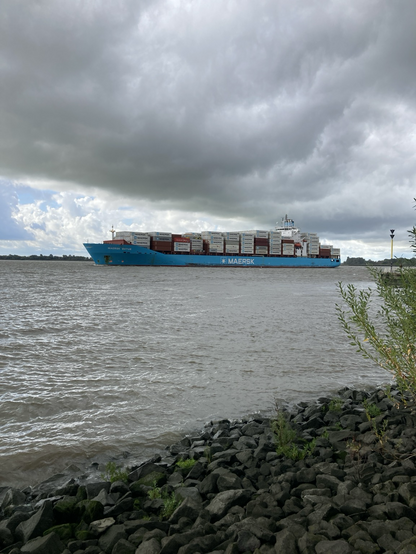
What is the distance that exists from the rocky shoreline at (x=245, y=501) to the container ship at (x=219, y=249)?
2995 inches

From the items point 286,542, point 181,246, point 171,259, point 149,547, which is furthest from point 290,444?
point 181,246

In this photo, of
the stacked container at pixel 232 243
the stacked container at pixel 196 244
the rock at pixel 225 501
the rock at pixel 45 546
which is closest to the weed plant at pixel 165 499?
the rock at pixel 225 501

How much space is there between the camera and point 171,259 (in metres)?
84.2

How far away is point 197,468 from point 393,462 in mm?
2163

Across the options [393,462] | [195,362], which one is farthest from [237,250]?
[393,462]

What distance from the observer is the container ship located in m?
81.1

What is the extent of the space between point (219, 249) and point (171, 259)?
45.2 feet

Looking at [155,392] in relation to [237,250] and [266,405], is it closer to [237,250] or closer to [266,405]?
[266,405]

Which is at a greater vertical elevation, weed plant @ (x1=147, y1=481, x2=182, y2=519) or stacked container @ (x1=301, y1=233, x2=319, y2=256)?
stacked container @ (x1=301, y1=233, x2=319, y2=256)

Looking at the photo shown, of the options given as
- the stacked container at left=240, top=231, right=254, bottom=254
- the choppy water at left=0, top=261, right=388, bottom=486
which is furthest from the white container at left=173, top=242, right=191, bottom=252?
the choppy water at left=0, top=261, right=388, bottom=486

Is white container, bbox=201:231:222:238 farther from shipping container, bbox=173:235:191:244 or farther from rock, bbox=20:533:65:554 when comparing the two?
rock, bbox=20:533:65:554

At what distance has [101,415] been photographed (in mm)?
6551

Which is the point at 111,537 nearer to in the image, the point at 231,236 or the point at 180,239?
the point at 180,239

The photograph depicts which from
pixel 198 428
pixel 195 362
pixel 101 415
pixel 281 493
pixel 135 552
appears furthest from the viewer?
pixel 195 362
